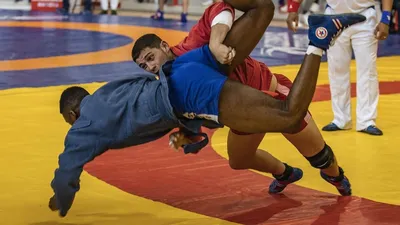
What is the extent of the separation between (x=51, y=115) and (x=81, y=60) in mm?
3257

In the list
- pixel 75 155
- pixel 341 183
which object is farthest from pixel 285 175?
pixel 75 155

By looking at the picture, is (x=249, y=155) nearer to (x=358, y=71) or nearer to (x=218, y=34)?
(x=218, y=34)

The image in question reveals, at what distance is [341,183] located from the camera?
13.9 feet

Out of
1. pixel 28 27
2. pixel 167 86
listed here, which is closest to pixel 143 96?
pixel 167 86

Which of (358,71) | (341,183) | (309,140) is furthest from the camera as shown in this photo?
(358,71)

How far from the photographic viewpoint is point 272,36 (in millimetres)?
12375

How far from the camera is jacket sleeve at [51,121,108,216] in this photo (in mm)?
3541

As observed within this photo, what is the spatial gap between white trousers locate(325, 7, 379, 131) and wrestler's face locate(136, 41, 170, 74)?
2.44 m

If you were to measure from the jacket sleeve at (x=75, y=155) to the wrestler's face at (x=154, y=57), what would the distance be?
392 millimetres

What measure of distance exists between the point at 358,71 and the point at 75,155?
9.96ft

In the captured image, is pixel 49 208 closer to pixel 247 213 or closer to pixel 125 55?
pixel 247 213

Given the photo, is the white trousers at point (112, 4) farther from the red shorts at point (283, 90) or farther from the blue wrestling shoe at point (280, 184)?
the red shorts at point (283, 90)

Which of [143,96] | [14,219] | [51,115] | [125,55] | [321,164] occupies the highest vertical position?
[143,96]

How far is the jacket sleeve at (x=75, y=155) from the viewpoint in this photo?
354 centimetres
